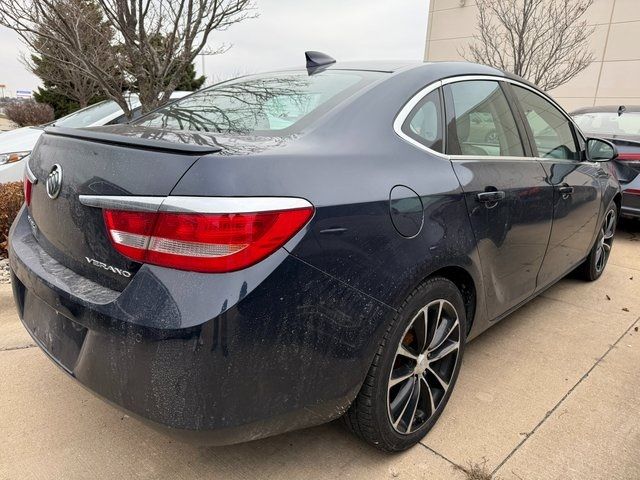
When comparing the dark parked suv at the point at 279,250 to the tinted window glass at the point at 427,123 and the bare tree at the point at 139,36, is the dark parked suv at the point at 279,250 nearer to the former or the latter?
the tinted window glass at the point at 427,123

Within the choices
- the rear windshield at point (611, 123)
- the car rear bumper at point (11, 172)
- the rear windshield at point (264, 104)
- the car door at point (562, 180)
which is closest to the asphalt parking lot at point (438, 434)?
the car door at point (562, 180)

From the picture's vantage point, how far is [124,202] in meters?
1.49

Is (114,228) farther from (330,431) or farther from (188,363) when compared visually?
(330,431)

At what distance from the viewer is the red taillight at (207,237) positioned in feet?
4.60

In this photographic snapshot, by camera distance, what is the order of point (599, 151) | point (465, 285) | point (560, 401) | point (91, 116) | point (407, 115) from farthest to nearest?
point (91, 116)
point (599, 151)
point (560, 401)
point (465, 285)
point (407, 115)

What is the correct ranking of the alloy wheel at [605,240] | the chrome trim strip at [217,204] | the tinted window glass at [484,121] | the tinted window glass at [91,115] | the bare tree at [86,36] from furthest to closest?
the tinted window glass at [91,115] < the bare tree at [86,36] < the alloy wheel at [605,240] < the tinted window glass at [484,121] < the chrome trim strip at [217,204]

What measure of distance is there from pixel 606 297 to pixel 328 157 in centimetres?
321

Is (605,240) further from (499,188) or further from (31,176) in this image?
(31,176)

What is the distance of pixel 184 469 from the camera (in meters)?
1.99

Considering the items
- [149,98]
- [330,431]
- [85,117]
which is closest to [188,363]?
[330,431]

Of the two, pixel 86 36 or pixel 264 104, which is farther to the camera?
pixel 86 36

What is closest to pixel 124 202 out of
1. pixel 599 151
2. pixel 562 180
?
pixel 562 180

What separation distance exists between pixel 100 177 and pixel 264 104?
0.83 metres

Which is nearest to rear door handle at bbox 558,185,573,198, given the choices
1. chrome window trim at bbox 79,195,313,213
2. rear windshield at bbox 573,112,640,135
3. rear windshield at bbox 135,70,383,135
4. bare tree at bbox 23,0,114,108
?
rear windshield at bbox 135,70,383,135
